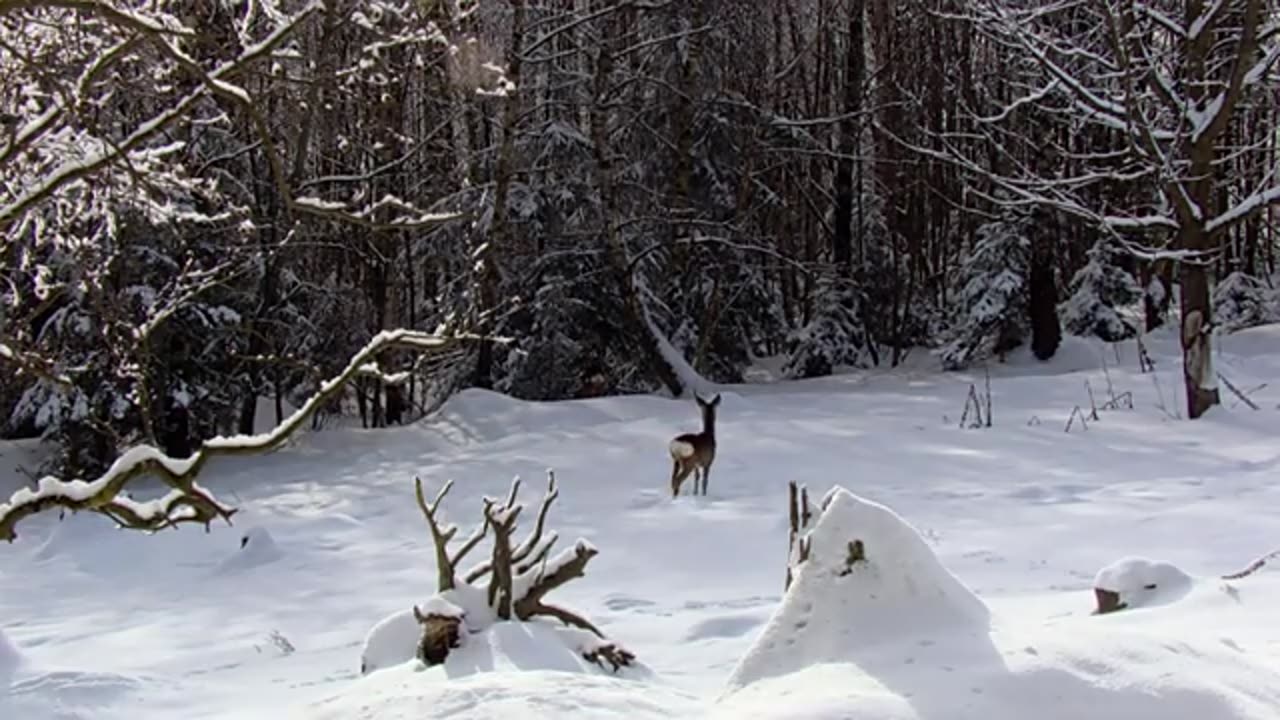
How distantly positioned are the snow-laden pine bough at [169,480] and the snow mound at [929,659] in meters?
1.32

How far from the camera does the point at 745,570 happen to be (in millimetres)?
7129

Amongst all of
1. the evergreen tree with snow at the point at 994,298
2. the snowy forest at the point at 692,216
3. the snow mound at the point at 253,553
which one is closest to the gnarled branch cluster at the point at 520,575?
the snowy forest at the point at 692,216

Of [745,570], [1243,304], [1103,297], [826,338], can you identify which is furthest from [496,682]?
[1243,304]

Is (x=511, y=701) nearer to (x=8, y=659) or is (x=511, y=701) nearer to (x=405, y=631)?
(x=405, y=631)

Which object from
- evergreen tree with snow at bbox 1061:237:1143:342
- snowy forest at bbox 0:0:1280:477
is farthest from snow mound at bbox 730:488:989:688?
evergreen tree with snow at bbox 1061:237:1143:342

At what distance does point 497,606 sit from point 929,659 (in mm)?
2972

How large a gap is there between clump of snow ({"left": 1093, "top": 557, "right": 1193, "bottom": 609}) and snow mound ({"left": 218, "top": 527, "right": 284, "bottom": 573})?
6521 mm

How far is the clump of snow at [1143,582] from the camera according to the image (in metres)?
4.21

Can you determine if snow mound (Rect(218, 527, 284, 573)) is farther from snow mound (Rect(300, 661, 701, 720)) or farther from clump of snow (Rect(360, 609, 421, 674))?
snow mound (Rect(300, 661, 701, 720))

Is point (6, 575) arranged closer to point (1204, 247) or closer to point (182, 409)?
point (182, 409)

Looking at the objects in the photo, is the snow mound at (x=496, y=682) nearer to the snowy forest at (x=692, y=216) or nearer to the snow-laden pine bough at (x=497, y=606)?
the snow-laden pine bough at (x=497, y=606)

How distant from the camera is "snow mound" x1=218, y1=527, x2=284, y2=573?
8594 millimetres

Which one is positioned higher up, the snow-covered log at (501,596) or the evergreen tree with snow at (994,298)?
the evergreen tree with snow at (994,298)

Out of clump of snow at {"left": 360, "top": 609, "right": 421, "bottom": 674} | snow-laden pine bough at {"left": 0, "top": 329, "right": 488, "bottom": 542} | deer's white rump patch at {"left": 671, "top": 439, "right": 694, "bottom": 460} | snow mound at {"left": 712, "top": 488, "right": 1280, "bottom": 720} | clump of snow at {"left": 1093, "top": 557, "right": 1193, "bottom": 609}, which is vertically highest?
snow-laden pine bough at {"left": 0, "top": 329, "right": 488, "bottom": 542}
